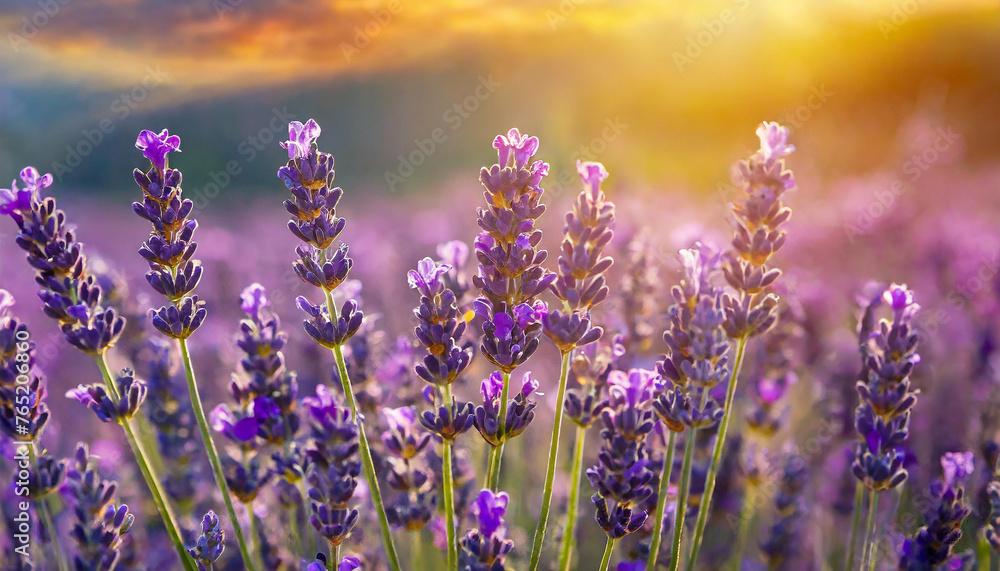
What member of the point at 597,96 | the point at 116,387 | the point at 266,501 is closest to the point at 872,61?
the point at 597,96

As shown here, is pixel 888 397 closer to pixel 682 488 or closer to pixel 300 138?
pixel 682 488

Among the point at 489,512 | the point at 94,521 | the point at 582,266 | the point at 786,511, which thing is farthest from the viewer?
the point at 786,511

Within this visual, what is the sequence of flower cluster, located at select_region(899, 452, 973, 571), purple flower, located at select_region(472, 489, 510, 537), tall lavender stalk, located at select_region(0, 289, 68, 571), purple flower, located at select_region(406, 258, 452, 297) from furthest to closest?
flower cluster, located at select_region(899, 452, 973, 571) → tall lavender stalk, located at select_region(0, 289, 68, 571) → purple flower, located at select_region(406, 258, 452, 297) → purple flower, located at select_region(472, 489, 510, 537)

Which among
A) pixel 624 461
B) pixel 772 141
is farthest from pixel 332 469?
pixel 772 141

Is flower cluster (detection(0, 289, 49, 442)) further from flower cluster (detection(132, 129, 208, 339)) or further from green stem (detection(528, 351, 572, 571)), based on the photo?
green stem (detection(528, 351, 572, 571))

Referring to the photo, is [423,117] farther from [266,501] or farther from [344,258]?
[344,258]

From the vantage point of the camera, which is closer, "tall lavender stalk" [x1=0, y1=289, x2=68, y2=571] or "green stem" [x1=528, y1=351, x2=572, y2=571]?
"green stem" [x1=528, y1=351, x2=572, y2=571]

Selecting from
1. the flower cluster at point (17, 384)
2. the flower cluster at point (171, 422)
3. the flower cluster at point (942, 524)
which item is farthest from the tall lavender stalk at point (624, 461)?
the flower cluster at point (171, 422)

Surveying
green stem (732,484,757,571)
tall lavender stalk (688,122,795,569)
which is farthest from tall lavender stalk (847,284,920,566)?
green stem (732,484,757,571)
